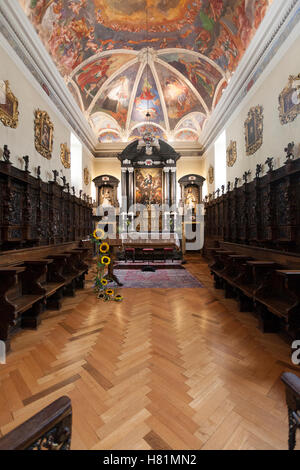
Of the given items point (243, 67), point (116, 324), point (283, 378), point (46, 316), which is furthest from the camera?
point (243, 67)

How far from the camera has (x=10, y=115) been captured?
490cm

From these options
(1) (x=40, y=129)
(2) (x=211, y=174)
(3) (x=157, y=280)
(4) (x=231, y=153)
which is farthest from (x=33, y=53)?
(2) (x=211, y=174)

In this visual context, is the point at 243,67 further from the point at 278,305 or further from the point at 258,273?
the point at 278,305

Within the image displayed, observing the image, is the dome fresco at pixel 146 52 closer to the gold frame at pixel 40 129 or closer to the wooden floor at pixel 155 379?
the gold frame at pixel 40 129

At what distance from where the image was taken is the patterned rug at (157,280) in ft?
20.2

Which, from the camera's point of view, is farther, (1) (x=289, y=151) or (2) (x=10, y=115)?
(2) (x=10, y=115)

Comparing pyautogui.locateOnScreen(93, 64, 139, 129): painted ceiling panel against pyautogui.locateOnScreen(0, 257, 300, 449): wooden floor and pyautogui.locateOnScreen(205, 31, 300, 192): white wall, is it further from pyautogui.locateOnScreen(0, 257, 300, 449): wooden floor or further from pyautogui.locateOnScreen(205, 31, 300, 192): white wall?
pyautogui.locateOnScreen(0, 257, 300, 449): wooden floor

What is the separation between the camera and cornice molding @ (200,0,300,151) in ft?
15.1

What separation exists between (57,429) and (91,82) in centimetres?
1191

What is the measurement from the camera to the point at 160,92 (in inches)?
463

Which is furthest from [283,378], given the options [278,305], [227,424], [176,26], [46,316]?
[176,26]

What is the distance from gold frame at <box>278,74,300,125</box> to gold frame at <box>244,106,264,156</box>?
936 mm

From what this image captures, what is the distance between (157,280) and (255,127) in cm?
517

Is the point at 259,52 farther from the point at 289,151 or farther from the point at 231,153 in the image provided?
the point at 289,151
